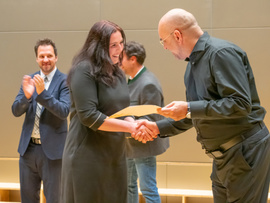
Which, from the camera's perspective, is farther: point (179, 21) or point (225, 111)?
point (179, 21)

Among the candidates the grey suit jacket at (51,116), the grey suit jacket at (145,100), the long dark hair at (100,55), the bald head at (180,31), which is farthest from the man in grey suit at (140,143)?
the bald head at (180,31)

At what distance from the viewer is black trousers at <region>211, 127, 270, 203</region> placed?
6.81 ft

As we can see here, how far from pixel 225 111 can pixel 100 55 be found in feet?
2.65

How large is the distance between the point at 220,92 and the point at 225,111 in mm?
102

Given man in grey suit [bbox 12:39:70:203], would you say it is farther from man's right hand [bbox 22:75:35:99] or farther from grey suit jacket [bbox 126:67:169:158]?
grey suit jacket [bbox 126:67:169:158]

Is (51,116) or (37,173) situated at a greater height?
(51,116)

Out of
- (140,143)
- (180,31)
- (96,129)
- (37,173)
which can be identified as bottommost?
(37,173)

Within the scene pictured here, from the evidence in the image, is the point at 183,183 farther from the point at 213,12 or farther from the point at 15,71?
the point at 15,71

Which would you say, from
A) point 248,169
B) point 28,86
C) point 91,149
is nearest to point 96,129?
point 91,149

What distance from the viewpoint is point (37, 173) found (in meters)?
3.27

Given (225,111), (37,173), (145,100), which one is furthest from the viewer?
(145,100)

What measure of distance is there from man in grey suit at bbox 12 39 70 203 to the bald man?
1312mm

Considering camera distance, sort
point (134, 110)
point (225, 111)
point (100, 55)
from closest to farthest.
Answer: point (225, 111)
point (134, 110)
point (100, 55)

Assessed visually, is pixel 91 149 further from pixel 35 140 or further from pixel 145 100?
pixel 145 100
